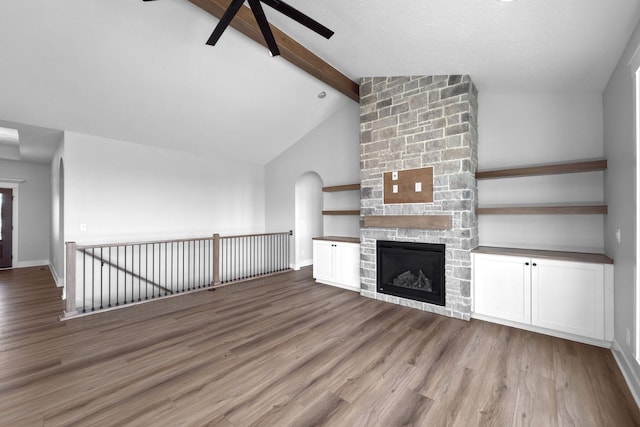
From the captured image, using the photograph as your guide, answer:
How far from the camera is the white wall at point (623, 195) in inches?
85.8

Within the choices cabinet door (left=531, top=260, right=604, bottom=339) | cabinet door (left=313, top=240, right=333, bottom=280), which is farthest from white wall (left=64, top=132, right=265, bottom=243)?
cabinet door (left=531, top=260, right=604, bottom=339)

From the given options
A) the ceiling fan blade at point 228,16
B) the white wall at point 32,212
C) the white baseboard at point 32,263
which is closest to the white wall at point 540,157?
the ceiling fan blade at point 228,16

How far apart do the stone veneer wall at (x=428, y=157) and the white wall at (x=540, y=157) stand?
230mm

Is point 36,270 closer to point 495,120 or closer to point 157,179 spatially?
point 157,179

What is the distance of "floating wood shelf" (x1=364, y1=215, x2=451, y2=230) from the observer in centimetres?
374

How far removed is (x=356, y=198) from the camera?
5707mm

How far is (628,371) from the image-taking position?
2.28 meters

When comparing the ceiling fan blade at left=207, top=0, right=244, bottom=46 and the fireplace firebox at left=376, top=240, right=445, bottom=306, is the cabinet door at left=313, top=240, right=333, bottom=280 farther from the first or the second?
the ceiling fan blade at left=207, top=0, right=244, bottom=46

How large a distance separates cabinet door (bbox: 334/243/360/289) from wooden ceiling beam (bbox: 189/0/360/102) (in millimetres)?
2774

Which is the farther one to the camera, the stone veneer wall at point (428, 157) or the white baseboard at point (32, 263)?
the white baseboard at point (32, 263)

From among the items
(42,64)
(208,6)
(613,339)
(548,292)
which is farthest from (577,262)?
(42,64)

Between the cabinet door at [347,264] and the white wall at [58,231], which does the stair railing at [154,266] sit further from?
the cabinet door at [347,264]

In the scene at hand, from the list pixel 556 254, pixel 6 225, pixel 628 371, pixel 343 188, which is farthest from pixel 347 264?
pixel 6 225

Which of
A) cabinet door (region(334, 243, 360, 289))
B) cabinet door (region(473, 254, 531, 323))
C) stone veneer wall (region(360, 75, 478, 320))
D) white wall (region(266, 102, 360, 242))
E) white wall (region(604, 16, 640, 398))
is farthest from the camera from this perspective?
white wall (region(266, 102, 360, 242))
